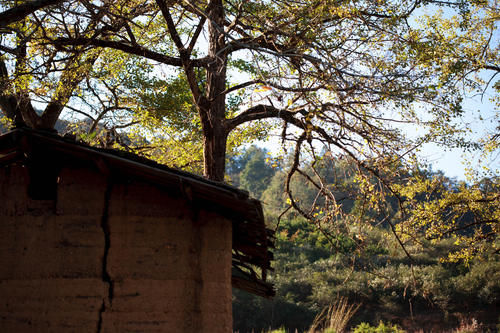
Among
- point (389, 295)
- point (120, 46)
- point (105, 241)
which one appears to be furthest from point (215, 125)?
point (389, 295)

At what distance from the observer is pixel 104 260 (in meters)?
5.41

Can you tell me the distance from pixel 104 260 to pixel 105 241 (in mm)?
190

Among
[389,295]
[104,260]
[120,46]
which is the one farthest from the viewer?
[389,295]

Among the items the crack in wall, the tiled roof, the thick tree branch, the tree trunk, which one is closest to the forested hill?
the tree trunk

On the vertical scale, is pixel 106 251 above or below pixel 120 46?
below

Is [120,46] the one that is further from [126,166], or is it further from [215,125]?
[126,166]

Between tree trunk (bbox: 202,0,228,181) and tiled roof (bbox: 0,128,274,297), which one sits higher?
tree trunk (bbox: 202,0,228,181)

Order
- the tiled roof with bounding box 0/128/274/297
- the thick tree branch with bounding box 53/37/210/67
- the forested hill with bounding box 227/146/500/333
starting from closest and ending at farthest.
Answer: the tiled roof with bounding box 0/128/274/297 → the thick tree branch with bounding box 53/37/210/67 → the forested hill with bounding box 227/146/500/333

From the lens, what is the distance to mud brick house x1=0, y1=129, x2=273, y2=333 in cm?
524

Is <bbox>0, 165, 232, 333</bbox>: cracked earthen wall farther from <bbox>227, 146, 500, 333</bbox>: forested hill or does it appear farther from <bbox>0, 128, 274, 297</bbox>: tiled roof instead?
<bbox>227, 146, 500, 333</bbox>: forested hill

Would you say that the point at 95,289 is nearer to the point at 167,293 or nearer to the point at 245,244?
the point at 167,293

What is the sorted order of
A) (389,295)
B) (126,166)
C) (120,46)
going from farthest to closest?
(389,295), (120,46), (126,166)

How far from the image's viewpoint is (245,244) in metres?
7.00

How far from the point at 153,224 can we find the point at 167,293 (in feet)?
2.36
